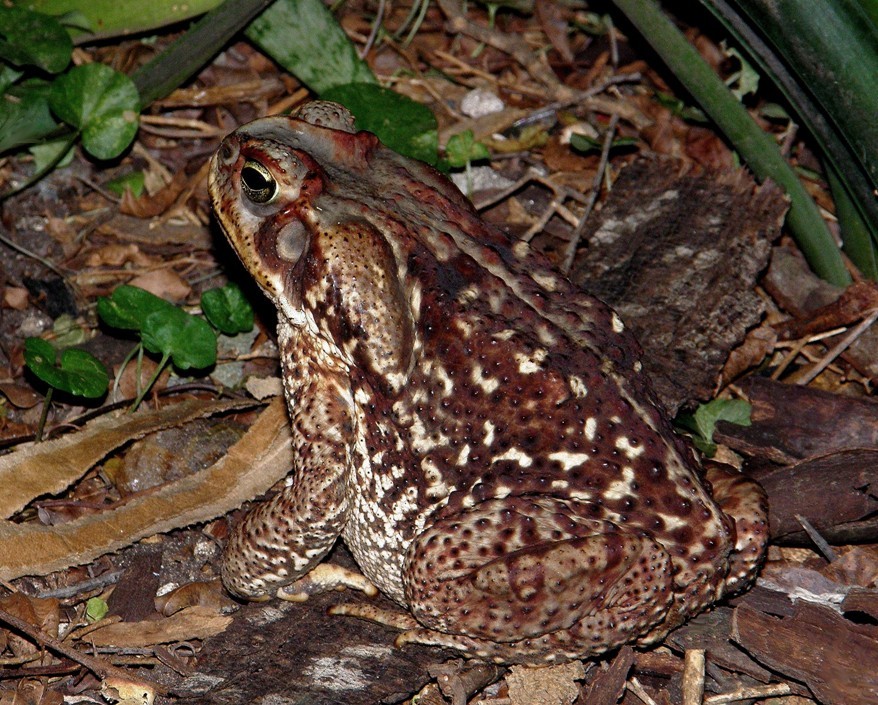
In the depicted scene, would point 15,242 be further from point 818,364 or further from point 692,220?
point 818,364

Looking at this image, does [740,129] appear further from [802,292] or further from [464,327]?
[464,327]

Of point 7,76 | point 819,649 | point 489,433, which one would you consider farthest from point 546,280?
point 7,76

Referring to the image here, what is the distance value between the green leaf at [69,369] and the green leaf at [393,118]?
5.64ft

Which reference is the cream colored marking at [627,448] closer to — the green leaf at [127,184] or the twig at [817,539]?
the twig at [817,539]

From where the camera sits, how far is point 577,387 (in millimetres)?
3301

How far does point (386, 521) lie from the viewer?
3.64m

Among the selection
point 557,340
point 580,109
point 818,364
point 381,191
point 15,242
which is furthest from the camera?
point 580,109

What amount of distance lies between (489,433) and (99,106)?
10.1ft

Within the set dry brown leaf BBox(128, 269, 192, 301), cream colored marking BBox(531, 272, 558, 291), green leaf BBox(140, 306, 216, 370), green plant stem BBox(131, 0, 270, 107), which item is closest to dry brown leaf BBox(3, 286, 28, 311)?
dry brown leaf BBox(128, 269, 192, 301)

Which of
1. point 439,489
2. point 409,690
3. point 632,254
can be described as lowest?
point 409,690

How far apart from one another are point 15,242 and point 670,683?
3907 millimetres

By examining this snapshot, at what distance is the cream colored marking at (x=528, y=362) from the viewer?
3.29 m

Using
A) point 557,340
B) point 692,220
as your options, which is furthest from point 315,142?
point 692,220

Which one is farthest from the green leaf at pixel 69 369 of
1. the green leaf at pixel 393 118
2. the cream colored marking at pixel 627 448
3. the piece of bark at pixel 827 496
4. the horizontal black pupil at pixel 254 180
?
the piece of bark at pixel 827 496
